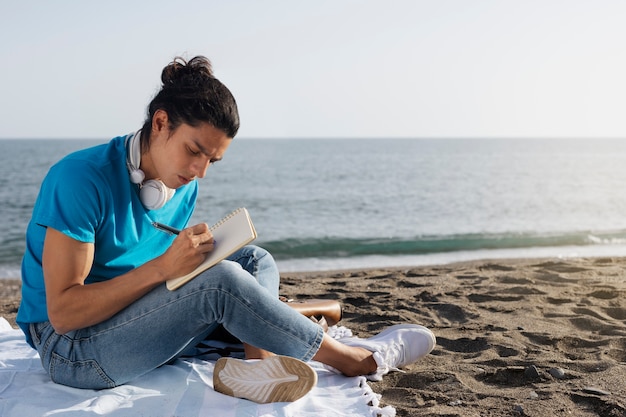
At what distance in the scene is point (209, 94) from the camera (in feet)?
8.63

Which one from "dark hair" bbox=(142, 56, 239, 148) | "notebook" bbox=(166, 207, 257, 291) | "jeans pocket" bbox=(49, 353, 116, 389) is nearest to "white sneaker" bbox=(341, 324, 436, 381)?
"notebook" bbox=(166, 207, 257, 291)

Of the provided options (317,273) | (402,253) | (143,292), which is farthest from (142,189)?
(402,253)

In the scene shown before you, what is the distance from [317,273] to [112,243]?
5.40 meters

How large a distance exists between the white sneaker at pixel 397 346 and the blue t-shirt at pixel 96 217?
1156mm

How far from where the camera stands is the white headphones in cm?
274

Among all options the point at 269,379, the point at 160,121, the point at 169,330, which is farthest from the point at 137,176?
the point at 269,379

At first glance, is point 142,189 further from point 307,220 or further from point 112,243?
point 307,220

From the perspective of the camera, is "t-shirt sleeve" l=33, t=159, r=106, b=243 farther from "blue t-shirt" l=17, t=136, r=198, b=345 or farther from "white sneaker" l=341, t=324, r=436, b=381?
"white sneaker" l=341, t=324, r=436, b=381

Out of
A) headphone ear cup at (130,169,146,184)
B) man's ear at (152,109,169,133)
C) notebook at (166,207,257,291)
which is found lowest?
notebook at (166,207,257,291)

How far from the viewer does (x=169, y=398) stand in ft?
9.28

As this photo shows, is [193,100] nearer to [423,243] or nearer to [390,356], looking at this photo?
[390,356]

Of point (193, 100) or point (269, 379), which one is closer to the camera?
point (193, 100)

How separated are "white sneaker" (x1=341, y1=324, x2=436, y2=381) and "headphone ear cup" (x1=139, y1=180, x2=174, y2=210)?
4.06ft

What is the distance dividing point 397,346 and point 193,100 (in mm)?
1651
